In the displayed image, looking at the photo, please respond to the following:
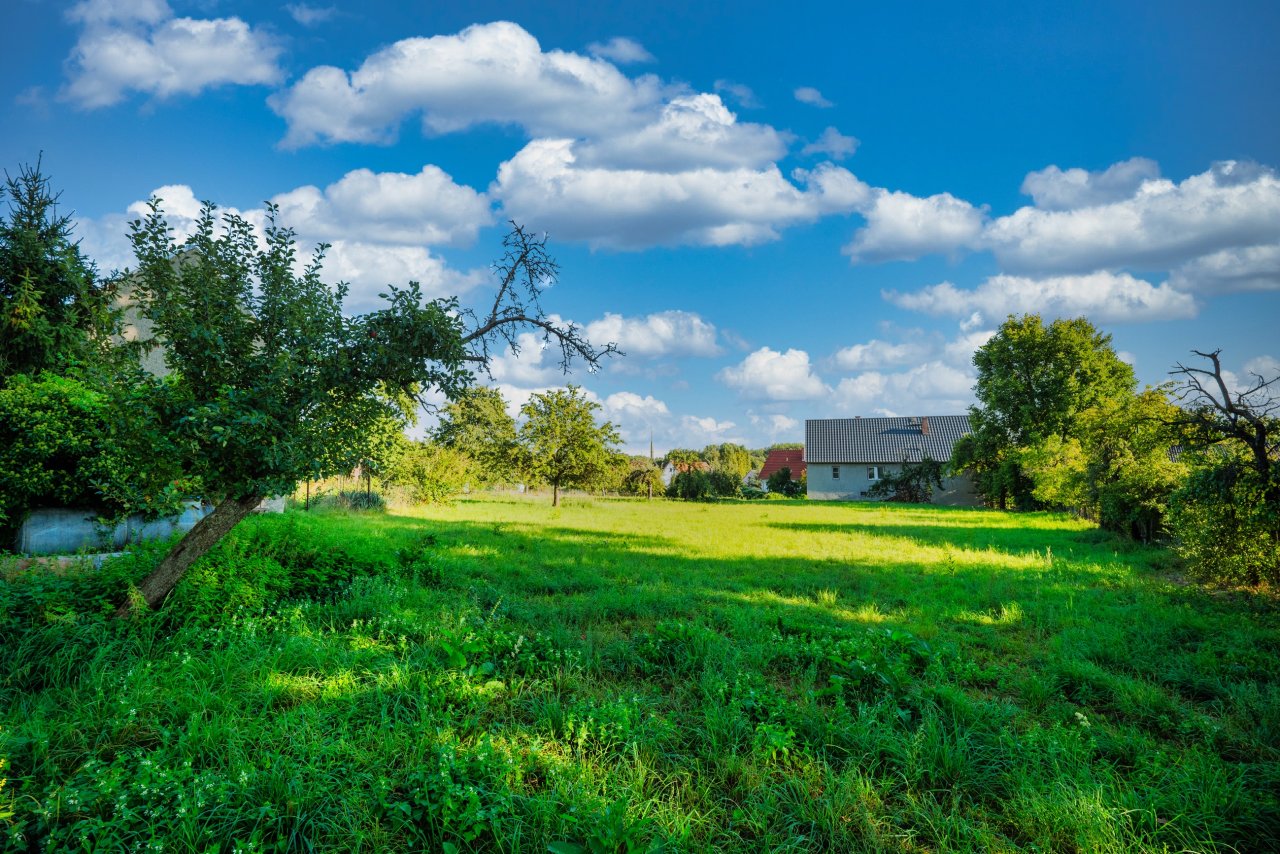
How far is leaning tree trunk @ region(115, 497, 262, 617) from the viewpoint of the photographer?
5902 mm

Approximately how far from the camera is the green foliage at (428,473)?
75.1ft

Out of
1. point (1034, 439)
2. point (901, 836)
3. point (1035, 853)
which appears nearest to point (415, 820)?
point (901, 836)

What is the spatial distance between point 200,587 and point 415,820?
167 inches

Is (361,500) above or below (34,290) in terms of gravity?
below

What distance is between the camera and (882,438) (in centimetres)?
5112

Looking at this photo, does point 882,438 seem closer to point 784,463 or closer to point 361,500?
point 784,463

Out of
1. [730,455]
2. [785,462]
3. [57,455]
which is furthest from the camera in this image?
[730,455]

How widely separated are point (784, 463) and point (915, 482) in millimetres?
20718

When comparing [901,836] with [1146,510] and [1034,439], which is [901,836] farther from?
[1034,439]

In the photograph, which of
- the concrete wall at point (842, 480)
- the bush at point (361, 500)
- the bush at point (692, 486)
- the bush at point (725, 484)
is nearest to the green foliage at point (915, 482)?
the concrete wall at point (842, 480)

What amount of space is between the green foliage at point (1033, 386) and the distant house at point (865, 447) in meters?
11.0

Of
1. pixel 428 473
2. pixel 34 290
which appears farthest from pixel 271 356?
pixel 428 473

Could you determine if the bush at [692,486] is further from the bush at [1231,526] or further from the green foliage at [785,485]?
the bush at [1231,526]

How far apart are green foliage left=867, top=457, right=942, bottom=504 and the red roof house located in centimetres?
1596
